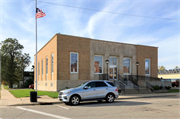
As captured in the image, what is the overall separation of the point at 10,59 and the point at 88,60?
40.5m

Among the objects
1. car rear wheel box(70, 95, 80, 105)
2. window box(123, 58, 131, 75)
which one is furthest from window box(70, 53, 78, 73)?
car rear wheel box(70, 95, 80, 105)

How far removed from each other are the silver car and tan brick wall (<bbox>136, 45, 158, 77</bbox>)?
16.2 meters

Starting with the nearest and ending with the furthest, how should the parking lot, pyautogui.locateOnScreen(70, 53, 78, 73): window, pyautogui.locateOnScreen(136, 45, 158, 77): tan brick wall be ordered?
the parking lot
pyautogui.locateOnScreen(70, 53, 78, 73): window
pyautogui.locateOnScreen(136, 45, 158, 77): tan brick wall

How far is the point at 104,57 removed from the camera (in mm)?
25625

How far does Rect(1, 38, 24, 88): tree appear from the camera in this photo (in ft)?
176

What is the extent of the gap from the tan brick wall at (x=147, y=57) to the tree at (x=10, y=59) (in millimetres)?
41544

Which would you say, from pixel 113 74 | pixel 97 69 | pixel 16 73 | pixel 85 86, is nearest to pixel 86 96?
pixel 85 86

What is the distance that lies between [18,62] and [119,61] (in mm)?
44356

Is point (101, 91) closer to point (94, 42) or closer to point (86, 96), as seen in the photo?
point (86, 96)

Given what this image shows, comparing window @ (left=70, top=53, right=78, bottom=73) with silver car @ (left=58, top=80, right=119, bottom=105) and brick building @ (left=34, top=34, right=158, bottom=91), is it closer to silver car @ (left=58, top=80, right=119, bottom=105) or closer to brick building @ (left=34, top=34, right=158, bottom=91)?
brick building @ (left=34, top=34, right=158, bottom=91)

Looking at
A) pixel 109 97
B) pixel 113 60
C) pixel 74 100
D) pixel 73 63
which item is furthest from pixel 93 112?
pixel 113 60

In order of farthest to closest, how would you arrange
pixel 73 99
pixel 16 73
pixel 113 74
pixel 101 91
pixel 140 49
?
pixel 16 73 < pixel 140 49 < pixel 113 74 < pixel 101 91 < pixel 73 99

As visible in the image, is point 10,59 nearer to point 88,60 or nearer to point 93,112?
point 88,60

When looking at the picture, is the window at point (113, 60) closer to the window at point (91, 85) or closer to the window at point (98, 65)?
the window at point (98, 65)
